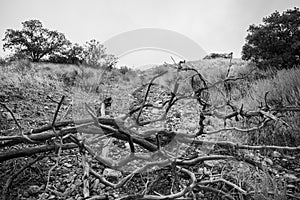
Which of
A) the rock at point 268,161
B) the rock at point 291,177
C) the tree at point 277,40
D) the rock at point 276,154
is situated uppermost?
the tree at point 277,40

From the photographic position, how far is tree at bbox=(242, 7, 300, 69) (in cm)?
484

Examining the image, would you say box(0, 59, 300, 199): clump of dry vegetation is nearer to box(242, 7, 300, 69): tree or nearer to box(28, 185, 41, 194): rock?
box(28, 185, 41, 194): rock

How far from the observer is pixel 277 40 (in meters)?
5.05

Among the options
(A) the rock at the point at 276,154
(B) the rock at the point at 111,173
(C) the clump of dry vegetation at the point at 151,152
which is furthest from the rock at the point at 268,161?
(B) the rock at the point at 111,173

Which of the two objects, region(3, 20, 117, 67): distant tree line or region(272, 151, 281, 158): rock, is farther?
region(3, 20, 117, 67): distant tree line

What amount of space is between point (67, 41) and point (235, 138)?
67.4 ft

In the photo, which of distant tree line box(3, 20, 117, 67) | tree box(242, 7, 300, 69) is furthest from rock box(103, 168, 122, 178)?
distant tree line box(3, 20, 117, 67)

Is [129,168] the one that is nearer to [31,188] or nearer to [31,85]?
[31,188]

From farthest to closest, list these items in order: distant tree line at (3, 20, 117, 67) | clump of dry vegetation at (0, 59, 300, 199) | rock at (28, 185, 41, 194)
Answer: distant tree line at (3, 20, 117, 67) < rock at (28, 185, 41, 194) < clump of dry vegetation at (0, 59, 300, 199)

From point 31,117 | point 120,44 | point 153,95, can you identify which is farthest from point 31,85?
point 153,95

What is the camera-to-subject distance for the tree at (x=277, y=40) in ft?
15.9

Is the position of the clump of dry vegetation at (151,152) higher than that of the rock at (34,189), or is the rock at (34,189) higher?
the clump of dry vegetation at (151,152)

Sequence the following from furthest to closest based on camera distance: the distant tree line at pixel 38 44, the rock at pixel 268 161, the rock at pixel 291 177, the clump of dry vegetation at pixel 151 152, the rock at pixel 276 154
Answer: the distant tree line at pixel 38 44 → the rock at pixel 276 154 → the rock at pixel 268 161 → the rock at pixel 291 177 → the clump of dry vegetation at pixel 151 152

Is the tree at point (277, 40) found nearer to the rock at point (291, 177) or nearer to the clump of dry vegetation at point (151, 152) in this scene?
the clump of dry vegetation at point (151, 152)
